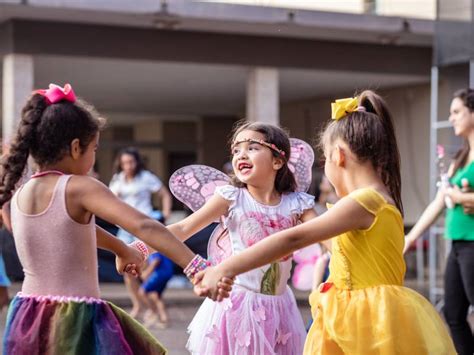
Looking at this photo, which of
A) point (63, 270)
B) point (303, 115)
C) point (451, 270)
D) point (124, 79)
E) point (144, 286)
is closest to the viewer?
point (63, 270)

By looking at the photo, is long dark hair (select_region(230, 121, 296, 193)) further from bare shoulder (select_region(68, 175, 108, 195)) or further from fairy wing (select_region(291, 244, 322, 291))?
fairy wing (select_region(291, 244, 322, 291))

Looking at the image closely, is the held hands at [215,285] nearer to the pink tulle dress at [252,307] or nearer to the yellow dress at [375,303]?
the yellow dress at [375,303]

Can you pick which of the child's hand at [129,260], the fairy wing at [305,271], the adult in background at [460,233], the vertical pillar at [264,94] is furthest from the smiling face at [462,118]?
the vertical pillar at [264,94]

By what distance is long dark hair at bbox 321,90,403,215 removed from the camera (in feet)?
12.7

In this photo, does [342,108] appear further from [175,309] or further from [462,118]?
[175,309]

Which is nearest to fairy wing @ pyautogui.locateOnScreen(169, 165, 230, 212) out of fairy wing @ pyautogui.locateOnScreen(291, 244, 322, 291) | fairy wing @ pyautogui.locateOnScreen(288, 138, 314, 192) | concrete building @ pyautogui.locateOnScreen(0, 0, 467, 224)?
fairy wing @ pyautogui.locateOnScreen(288, 138, 314, 192)

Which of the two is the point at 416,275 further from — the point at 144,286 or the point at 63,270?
the point at 63,270

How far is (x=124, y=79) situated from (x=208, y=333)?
37.8 ft

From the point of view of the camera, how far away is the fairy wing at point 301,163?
5270mm

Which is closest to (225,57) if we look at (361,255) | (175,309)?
(175,309)

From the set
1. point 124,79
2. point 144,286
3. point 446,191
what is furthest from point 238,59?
point 446,191

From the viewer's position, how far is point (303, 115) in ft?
63.6

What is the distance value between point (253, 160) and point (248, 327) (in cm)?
83

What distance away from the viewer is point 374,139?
389 centimetres
